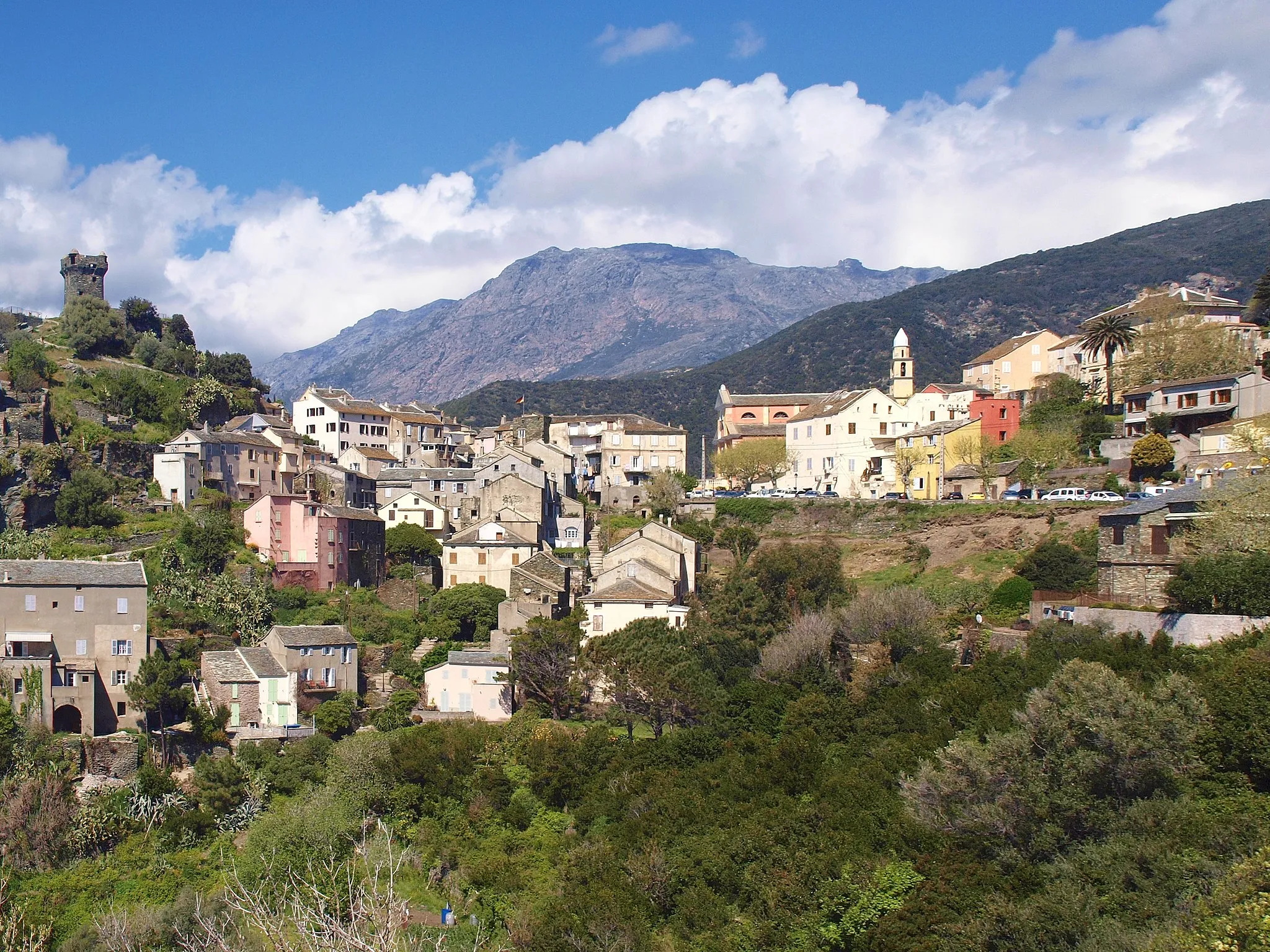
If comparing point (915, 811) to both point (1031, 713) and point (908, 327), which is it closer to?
point (1031, 713)

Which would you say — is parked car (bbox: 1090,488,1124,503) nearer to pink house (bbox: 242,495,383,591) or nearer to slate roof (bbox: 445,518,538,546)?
slate roof (bbox: 445,518,538,546)

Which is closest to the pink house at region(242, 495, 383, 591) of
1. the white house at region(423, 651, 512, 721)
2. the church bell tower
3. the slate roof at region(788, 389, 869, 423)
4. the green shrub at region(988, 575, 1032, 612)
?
the white house at region(423, 651, 512, 721)

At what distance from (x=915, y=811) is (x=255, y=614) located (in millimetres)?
34006

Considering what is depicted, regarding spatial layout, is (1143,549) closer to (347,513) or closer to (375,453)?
(347,513)

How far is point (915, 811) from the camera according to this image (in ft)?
112

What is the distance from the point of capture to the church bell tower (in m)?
82.2

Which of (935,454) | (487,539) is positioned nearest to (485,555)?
(487,539)

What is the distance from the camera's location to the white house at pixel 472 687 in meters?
53.1

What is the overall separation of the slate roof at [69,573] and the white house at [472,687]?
503 inches

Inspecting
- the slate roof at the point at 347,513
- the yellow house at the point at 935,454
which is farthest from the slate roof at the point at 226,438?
the yellow house at the point at 935,454

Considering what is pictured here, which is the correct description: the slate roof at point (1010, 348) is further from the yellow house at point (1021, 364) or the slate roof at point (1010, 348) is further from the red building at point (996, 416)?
the red building at point (996, 416)

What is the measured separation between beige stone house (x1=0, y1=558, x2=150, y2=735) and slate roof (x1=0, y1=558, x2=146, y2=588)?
1.4 inches

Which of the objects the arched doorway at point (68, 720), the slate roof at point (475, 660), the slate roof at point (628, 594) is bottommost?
the arched doorway at point (68, 720)

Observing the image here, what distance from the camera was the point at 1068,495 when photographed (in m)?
61.4
